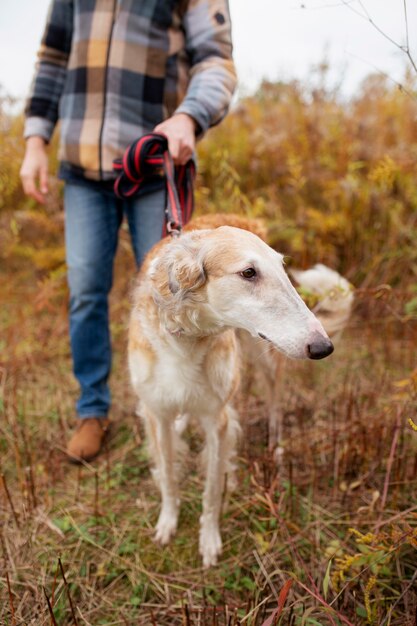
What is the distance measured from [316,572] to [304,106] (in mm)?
4461

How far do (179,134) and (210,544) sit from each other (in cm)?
187

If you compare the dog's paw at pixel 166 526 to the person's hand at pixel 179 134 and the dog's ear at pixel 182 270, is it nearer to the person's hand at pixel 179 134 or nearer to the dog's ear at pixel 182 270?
the dog's ear at pixel 182 270

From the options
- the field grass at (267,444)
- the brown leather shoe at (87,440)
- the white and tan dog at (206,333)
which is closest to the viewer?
the white and tan dog at (206,333)

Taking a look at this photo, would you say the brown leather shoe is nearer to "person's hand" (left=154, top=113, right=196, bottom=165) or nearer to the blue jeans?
the blue jeans

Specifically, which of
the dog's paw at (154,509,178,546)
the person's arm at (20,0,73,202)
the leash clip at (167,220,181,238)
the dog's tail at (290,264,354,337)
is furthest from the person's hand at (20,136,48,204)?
the dog's paw at (154,509,178,546)

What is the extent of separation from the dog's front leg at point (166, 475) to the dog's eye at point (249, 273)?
934mm

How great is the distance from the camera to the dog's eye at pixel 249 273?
158 centimetres

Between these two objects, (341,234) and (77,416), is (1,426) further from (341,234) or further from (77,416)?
(341,234)

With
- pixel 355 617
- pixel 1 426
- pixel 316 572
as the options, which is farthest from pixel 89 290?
pixel 355 617

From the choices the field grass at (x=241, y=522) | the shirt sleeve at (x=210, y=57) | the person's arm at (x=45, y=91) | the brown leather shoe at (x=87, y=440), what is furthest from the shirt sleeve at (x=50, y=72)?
the brown leather shoe at (x=87, y=440)

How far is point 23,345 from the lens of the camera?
145 inches

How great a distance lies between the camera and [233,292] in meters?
1.62

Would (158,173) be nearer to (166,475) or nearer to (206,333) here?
(206,333)

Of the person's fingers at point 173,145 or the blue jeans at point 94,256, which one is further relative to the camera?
the blue jeans at point 94,256
